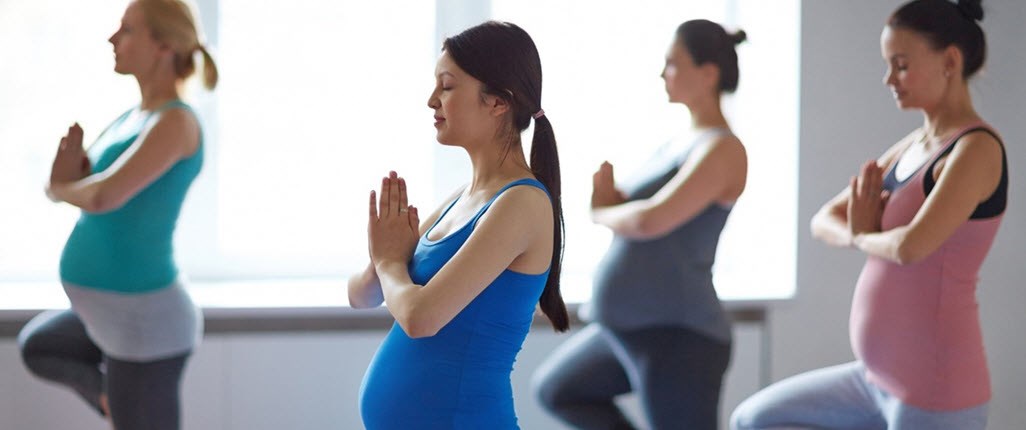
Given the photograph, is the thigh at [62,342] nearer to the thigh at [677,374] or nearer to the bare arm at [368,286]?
the bare arm at [368,286]

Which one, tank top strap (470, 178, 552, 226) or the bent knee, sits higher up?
tank top strap (470, 178, 552, 226)

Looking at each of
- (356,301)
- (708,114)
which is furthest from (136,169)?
(708,114)

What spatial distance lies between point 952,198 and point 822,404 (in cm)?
53

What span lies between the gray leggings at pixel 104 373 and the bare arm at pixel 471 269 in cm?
105

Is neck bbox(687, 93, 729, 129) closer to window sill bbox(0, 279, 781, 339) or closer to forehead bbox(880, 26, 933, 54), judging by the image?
forehead bbox(880, 26, 933, 54)

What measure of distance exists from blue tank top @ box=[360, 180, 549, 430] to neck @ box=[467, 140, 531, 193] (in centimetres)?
7

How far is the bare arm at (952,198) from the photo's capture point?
84.3 inches

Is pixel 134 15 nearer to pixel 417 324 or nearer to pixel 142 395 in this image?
pixel 142 395

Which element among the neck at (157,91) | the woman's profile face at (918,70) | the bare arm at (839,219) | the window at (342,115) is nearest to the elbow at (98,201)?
the neck at (157,91)

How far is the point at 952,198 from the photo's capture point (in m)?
2.14

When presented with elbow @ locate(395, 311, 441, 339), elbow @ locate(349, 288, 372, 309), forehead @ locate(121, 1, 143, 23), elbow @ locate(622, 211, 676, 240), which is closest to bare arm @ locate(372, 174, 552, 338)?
elbow @ locate(395, 311, 441, 339)

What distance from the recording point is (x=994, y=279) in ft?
12.1

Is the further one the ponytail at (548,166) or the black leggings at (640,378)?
the black leggings at (640,378)

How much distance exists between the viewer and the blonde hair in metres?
2.50
